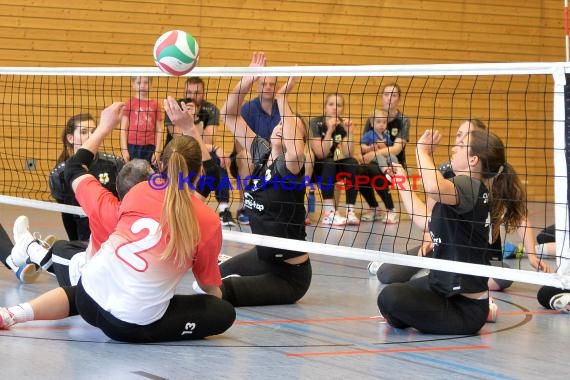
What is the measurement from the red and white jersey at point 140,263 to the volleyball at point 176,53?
1585mm

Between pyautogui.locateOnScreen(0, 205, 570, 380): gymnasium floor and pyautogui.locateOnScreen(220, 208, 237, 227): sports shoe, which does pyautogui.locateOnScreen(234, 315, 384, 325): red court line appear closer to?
pyautogui.locateOnScreen(0, 205, 570, 380): gymnasium floor

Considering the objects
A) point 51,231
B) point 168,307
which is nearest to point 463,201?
point 168,307

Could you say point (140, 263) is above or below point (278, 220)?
below

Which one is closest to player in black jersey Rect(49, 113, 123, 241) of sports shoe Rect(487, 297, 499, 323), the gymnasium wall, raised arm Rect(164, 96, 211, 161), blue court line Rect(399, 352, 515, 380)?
raised arm Rect(164, 96, 211, 161)

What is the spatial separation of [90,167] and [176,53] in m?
0.99

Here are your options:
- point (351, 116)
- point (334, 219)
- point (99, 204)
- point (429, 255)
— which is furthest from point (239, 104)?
point (351, 116)

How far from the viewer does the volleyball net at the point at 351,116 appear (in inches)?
169

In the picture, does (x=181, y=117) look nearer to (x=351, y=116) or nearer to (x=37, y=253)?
(x=37, y=253)

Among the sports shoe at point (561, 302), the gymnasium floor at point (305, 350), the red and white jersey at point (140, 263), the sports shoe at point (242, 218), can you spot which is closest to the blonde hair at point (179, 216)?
the red and white jersey at point (140, 263)

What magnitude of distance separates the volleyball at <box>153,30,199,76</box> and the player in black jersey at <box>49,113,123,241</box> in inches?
28.5

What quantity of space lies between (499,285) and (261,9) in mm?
7273

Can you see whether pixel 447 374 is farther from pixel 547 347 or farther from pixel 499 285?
pixel 499 285

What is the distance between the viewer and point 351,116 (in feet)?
39.5

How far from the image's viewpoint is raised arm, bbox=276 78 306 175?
5000 mm
